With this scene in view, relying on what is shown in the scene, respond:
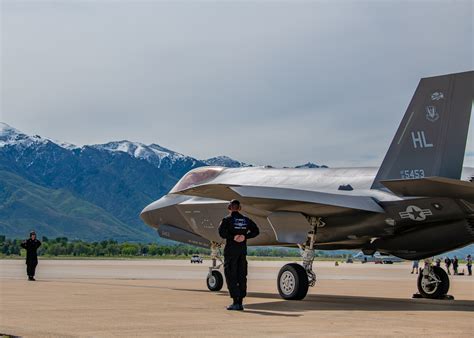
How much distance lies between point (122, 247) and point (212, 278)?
131 metres

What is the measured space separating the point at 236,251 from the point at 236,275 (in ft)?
1.46

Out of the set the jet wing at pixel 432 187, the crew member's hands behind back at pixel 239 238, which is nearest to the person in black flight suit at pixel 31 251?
the crew member's hands behind back at pixel 239 238

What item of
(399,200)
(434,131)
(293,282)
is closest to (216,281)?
(293,282)

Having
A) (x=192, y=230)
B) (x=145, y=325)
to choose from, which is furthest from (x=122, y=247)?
(x=145, y=325)

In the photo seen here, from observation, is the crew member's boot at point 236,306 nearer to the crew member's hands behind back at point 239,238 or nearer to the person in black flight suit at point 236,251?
the person in black flight suit at point 236,251

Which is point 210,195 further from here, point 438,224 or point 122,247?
point 122,247

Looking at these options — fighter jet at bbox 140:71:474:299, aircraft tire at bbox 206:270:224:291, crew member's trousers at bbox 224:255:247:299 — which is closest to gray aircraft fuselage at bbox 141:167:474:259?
fighter jet at bbox 140:71:474:299

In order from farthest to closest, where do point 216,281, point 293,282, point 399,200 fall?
1. point 216,281
2. point 293,282
3. point 399,200

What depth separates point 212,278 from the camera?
853 inches

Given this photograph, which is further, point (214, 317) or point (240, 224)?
point (240, 224)

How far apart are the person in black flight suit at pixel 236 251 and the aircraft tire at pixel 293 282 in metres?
2.83

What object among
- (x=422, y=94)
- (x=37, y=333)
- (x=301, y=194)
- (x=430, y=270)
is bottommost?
(x=37, y=333)

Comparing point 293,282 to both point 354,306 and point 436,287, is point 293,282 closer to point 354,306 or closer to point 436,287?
point 354,306

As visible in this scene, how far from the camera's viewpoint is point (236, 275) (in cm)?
1434
